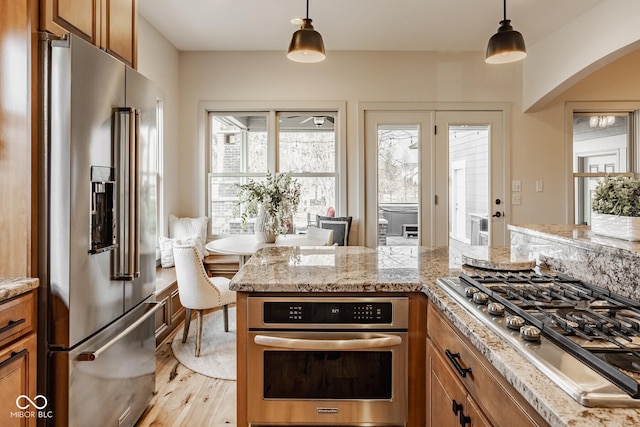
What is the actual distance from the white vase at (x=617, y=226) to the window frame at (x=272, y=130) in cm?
312

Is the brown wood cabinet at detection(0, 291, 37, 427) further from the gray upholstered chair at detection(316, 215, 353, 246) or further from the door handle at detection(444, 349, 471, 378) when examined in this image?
the gray upholstered chair at detection(316, 215, 353, 246)

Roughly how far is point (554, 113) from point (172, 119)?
4294mm

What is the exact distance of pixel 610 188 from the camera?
152 cm

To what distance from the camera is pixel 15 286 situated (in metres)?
1.37

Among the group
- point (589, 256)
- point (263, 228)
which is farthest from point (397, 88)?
point (589, 256)

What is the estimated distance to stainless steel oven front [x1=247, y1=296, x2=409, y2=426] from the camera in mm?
1537

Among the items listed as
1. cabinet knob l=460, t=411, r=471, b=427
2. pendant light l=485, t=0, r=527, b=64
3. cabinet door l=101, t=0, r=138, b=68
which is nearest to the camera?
cabinet knob l=460, t=411, r=471, b=427

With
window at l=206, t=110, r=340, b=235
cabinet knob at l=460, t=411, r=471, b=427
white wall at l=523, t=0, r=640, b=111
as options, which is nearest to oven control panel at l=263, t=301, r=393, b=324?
→ cabinet knob at l=460, t=411, r=471, b=427

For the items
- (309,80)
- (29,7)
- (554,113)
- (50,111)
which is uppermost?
(309,80)

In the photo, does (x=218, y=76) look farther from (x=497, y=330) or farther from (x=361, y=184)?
(x=497, y=330)

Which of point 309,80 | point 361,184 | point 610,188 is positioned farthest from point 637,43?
point 309,80

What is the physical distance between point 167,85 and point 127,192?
2647 mm

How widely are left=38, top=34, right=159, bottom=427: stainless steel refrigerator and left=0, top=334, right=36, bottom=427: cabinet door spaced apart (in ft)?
0.20

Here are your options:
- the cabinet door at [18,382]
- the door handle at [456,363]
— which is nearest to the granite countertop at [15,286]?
the cabinet door at [18,382]
